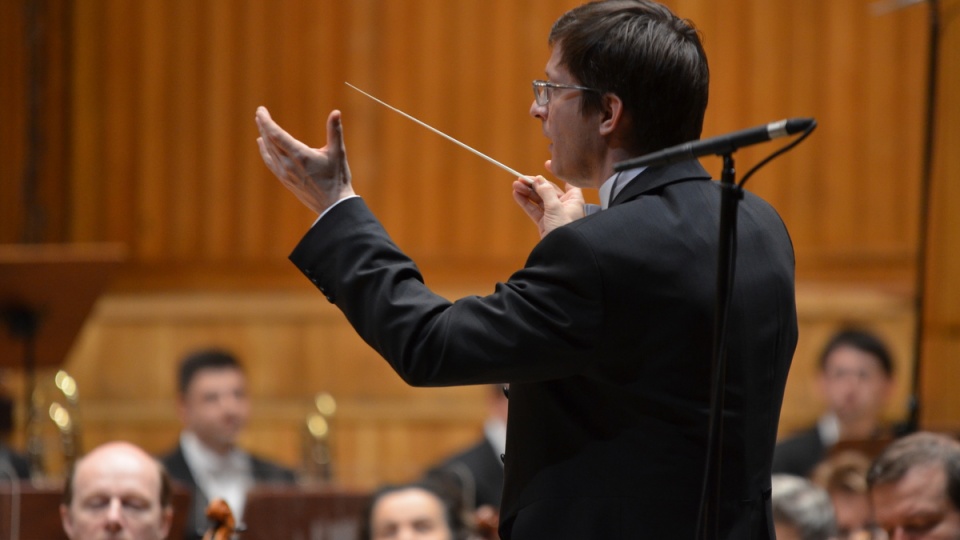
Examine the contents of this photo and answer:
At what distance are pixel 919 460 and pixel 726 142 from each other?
161 centimetres

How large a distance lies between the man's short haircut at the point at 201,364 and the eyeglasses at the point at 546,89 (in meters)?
3.66

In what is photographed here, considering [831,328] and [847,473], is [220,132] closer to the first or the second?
[831,328]

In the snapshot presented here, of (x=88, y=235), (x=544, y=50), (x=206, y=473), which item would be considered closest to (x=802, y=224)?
(x=544, y=50)

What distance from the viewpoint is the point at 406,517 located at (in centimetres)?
399

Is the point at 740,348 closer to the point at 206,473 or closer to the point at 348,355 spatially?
the point at 206,473

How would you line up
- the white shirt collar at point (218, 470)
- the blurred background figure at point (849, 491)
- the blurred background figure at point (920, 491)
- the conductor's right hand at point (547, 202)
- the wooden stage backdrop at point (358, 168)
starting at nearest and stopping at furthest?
the conductor's right hand at point (547, 202)
the blurred background figure at point (920, 491)
the blurred background figure at point (849, 491)
the white shirt collar at point (218, 470)
the wooden stage backdrop at point (358, 168)

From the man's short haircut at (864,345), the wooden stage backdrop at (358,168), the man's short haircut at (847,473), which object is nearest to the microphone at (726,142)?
the man's short haircut at (847,473)

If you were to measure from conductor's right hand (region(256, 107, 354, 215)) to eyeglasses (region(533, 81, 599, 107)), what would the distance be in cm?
29

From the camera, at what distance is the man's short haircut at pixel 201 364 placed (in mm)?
5336

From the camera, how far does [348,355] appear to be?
20.9ft

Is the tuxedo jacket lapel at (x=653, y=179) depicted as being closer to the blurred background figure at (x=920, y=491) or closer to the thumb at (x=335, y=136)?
the thumb at (x=335, y=136)

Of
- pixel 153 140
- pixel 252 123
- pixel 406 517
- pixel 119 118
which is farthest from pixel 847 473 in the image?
pixel 119 118

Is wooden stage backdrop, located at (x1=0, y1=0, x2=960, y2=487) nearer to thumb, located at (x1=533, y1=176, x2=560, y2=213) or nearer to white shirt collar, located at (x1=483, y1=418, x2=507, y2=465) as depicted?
white shirt collar, located at (x1=483, y1=418, x2=507, y2=465)

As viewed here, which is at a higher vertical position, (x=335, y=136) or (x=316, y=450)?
(x=335, y=136)
